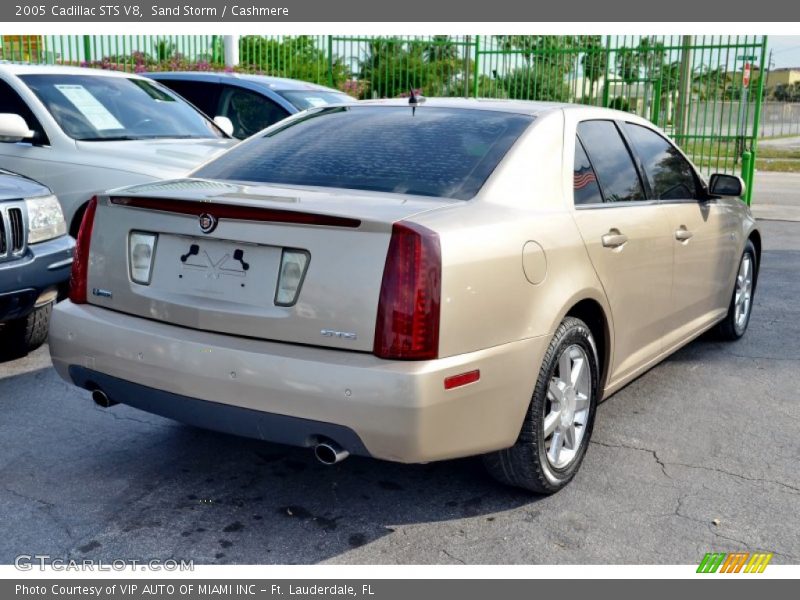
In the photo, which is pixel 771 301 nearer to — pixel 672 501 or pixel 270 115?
pixel 672 501

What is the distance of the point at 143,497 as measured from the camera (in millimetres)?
3648

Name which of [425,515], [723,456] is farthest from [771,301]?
[425,515]

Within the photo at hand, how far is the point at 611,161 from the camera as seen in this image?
445 centimetres

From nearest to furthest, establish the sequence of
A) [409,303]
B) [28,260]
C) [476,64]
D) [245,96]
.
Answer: [409,303] → [28,260] → [245,96] → [476,64]

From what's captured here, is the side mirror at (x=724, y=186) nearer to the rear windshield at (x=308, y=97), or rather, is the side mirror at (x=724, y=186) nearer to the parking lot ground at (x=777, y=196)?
the rear windshield at (x=308, y=97)

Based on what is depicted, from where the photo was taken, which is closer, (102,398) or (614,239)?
(102,398)

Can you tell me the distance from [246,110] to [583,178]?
6559 millimetres

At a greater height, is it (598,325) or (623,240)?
(623,240)

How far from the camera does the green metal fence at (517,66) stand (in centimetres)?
1369

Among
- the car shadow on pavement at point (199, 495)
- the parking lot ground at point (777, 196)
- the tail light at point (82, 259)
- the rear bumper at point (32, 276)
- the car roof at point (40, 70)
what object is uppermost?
the car roof at point (40, 70)

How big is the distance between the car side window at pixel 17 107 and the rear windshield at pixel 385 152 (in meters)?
3.40

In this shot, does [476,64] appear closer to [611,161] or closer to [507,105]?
[611,161]

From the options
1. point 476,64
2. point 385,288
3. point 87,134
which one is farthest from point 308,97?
point 385,288

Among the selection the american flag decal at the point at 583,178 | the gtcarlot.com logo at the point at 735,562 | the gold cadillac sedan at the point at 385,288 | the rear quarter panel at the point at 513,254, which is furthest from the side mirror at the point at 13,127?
the gtcarlot.com logo at the point at 735,562
